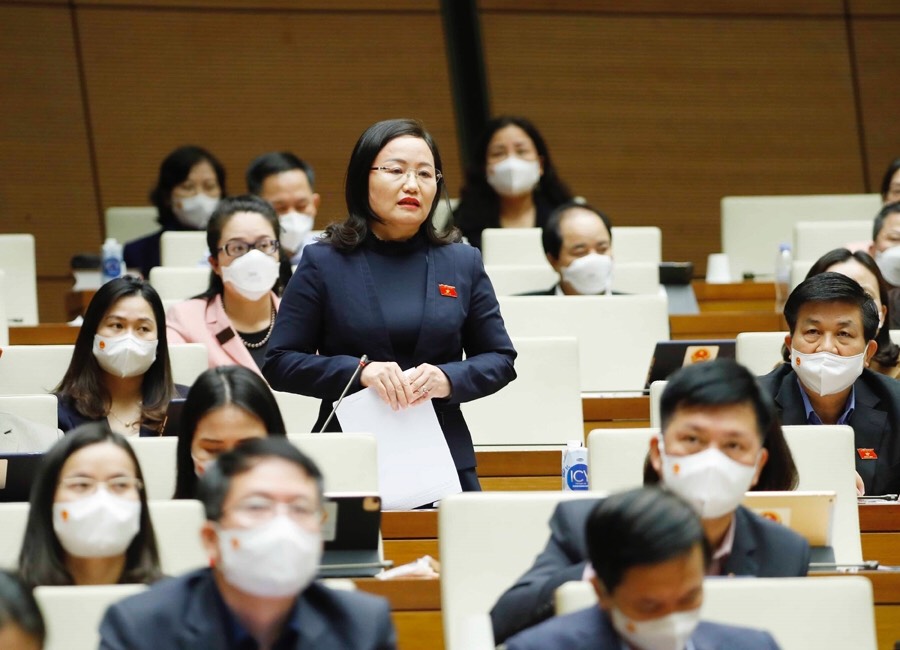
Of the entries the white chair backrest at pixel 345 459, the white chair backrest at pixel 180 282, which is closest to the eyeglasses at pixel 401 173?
the white chair backrest at pixel 345 459

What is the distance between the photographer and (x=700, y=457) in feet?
8.05

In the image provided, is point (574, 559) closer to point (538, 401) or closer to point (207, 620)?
point (207, 620)

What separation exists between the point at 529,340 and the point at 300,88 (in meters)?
3.58

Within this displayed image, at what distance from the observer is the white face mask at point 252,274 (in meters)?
4.50

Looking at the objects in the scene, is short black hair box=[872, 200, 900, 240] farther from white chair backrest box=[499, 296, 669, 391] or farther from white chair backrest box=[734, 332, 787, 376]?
white chair backrest box=[734, 332, 787, 376]

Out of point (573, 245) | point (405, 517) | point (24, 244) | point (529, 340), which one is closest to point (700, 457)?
point (405, 517)

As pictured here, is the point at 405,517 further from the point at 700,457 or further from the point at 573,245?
the point at 573,245

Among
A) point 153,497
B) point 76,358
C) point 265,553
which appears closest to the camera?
point 265,553

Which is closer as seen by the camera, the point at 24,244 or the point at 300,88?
the point at 24,244

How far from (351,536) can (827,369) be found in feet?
4.52

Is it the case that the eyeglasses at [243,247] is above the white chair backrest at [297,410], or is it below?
above

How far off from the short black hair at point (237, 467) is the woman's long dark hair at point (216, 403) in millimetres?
750

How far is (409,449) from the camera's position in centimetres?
330

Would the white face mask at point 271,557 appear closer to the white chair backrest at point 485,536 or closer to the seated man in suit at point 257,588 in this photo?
the seated man in suit at point 257,588
